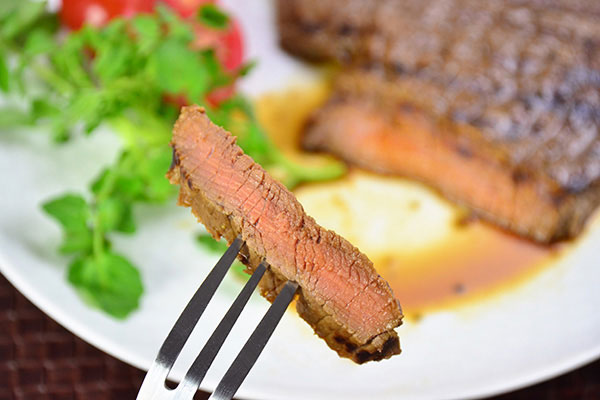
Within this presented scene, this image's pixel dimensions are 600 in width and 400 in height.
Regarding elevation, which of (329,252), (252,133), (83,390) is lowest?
(83,390)

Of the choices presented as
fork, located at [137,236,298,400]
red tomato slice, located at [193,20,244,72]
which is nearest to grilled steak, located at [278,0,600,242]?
red tomato slice, located at [193,20,244,72]

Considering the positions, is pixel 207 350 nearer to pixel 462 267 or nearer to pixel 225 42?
pixel 462 267

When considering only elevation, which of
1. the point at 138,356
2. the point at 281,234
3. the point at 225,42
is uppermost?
the point at 281,234

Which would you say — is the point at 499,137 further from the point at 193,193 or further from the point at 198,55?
the point at 193,193

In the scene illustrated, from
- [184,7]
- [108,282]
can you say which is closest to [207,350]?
[108,282]

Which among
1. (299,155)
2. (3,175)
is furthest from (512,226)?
(3,175)

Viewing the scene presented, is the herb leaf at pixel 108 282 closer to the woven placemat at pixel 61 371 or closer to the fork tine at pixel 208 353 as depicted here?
the woven placemat at pixel 61 371

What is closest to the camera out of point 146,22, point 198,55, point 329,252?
point 329,252

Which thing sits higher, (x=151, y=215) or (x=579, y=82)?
(x=579, y=82)
